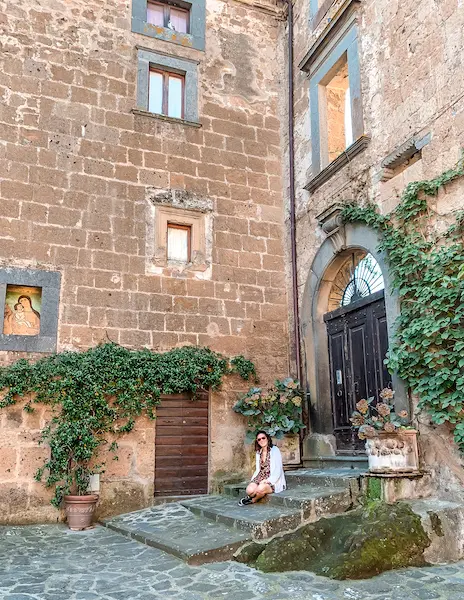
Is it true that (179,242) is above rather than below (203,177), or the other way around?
below

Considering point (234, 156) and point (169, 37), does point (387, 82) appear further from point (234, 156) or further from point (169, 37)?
point (169, 37)

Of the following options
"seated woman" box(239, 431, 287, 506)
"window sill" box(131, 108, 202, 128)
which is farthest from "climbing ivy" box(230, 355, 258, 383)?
"window sill" box(131, 108, 202, 128)

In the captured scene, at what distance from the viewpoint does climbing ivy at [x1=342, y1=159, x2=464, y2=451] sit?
5.43 metres

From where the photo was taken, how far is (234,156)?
9.10m

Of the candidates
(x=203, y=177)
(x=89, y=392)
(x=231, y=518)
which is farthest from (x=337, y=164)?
(x=231, y=518)

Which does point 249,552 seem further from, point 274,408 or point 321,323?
point 321,323

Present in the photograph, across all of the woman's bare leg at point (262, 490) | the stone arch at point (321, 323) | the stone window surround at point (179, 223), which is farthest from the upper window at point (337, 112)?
the woman's bare leg at point (262, 490)

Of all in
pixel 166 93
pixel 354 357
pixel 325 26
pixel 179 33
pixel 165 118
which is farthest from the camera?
pixel 179 33

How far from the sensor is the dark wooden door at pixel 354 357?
6941 millimetres

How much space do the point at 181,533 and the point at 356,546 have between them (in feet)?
5.96

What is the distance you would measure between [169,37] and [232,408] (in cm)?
584

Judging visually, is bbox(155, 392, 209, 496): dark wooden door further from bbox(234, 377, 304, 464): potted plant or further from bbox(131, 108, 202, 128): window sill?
bbox(131, 108, 202, 128): window sill

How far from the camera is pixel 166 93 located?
898cm

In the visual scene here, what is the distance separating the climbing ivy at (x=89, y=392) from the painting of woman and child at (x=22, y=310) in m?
0.51
